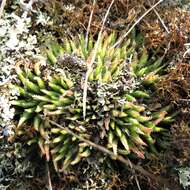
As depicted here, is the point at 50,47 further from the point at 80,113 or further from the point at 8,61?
the point at 80,113

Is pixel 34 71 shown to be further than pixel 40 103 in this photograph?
Yes

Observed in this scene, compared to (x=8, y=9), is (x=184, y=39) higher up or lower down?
lower down

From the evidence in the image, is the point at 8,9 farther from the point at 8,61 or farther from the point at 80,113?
the point at 80,113

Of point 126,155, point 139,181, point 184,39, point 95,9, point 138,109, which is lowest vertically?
point 139,181

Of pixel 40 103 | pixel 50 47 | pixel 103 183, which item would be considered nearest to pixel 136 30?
pixel 50 47

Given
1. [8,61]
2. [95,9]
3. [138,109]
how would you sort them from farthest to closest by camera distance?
[95,9]
[8,61]
[138,109]

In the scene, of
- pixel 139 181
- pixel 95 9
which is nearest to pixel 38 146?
pixel 139 181

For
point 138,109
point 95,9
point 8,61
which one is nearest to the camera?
point 138,109
